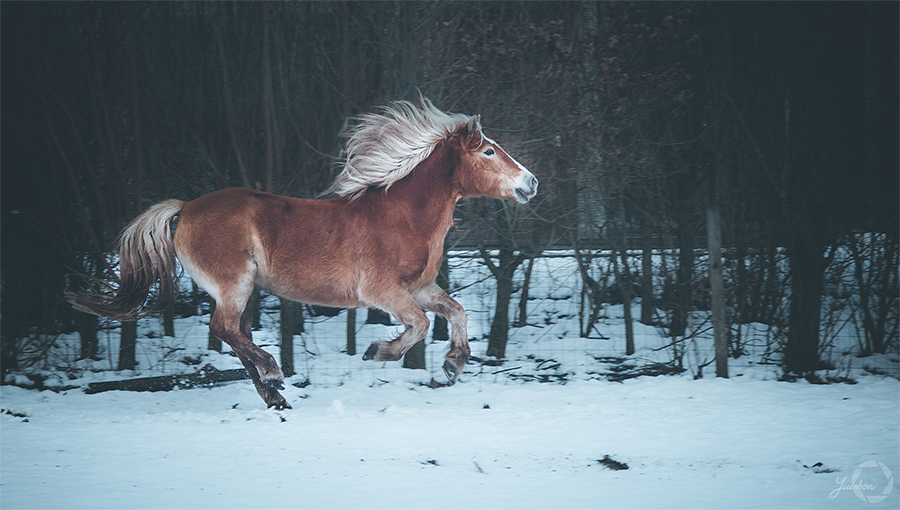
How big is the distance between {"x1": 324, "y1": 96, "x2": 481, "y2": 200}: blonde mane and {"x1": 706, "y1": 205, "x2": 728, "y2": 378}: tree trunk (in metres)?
2.27

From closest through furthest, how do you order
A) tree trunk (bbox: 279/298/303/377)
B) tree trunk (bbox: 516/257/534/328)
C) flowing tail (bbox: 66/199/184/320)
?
flowing tail (bbox: 66/199/184/320)
tree trunk (bbox: 279/298/303/377)
tree trunk (bbox: 516/257/534/328)

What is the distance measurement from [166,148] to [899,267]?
6.41 meters

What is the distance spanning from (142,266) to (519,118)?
3087 millimetres

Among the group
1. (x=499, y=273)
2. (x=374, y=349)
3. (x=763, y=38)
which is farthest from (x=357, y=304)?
(x=763, y=38)

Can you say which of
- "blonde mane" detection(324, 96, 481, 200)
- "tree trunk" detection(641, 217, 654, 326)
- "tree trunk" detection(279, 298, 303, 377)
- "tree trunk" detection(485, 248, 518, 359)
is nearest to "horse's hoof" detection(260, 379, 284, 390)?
"tree trunk" detection(279, 298, 303, 377)

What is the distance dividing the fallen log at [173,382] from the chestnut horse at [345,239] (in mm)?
869

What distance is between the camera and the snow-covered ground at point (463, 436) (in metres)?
3.33

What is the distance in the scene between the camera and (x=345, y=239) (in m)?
4.59

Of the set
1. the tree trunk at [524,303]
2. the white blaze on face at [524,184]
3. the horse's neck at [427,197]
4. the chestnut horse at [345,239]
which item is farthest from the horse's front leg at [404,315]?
the tree trunk at [524,303]

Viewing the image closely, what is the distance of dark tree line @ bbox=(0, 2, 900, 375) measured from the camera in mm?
5590

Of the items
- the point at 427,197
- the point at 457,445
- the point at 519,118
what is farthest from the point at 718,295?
the point at 457,445

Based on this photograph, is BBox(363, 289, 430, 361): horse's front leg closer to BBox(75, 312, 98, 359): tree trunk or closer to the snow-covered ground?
the snow-covered ground

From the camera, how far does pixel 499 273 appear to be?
628 cm

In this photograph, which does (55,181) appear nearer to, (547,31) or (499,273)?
(499,273)
